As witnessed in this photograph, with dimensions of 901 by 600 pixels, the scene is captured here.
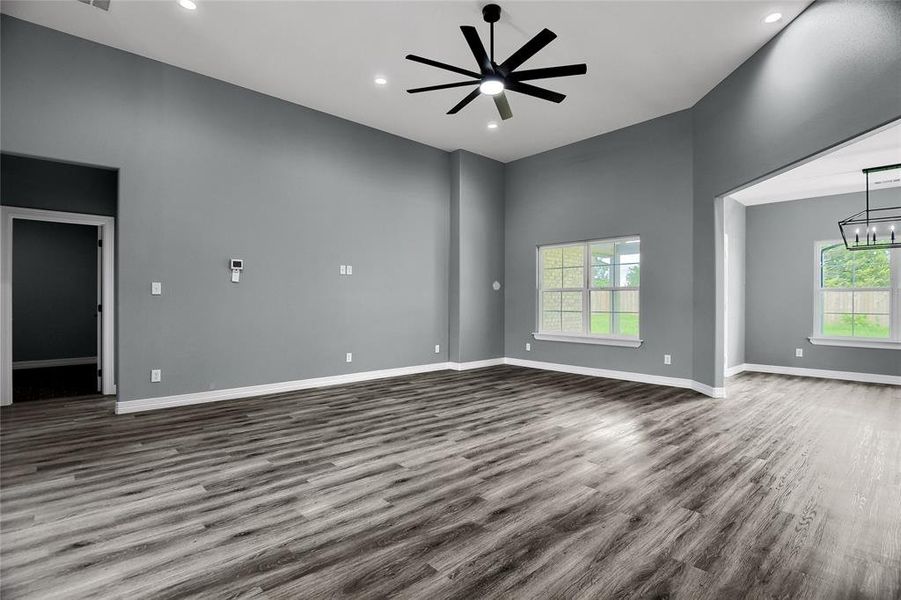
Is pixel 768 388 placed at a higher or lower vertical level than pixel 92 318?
lower

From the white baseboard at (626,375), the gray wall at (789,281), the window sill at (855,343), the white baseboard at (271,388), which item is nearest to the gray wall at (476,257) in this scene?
the white baseboard at (271,388)

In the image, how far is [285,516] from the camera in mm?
2180

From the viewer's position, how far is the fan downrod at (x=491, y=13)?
344 cm

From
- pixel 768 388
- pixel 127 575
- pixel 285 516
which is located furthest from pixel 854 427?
pixel 127 575

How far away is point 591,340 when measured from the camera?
253 inches

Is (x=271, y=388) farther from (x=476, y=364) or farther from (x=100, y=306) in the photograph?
(x=476, y=364)

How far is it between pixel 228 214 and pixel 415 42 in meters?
2.75

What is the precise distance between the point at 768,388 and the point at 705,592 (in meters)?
5.20

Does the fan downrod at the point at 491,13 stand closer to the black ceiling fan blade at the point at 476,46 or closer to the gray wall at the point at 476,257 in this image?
the black ceiling fan blade at the point at 476,46

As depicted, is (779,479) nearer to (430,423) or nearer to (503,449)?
(503,449)

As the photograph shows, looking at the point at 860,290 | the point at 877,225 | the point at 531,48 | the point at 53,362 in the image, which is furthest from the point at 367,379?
the point at 877,225

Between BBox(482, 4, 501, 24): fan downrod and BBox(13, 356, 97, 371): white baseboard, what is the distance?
8.66 m

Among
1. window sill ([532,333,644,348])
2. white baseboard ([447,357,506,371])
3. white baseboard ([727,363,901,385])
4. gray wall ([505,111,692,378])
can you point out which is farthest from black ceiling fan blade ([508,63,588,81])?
white baseboard ([727,363,901,385])

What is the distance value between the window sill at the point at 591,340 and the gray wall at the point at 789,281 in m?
2.86
